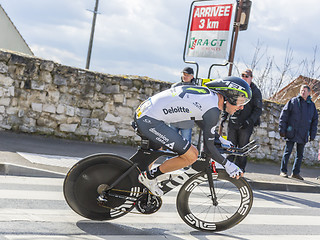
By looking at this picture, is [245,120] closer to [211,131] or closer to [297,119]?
[297,119]

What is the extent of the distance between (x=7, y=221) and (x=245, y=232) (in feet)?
8.43

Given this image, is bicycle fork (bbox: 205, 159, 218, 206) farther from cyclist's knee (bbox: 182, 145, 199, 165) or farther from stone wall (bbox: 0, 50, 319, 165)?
stone wall (bbox: 0, 50, 319, 165)

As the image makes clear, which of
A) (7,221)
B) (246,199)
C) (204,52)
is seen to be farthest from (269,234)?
(204,52)

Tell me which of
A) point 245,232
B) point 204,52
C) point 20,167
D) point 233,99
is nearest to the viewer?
point 233,99

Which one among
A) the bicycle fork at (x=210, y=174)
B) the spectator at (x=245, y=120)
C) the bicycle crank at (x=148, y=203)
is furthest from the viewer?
the spectator at (x=245, y=120)

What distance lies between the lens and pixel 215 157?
4.74 metres

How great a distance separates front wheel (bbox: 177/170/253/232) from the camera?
4988mm

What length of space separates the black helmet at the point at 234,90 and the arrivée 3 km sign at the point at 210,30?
16.0ft

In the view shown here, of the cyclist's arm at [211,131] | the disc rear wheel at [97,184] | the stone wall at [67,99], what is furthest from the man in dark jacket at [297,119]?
the disc rear wheel at [97,184]

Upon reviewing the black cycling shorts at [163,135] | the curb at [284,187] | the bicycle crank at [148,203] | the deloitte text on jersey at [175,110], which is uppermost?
the deloitte text on jersey at [175,110]

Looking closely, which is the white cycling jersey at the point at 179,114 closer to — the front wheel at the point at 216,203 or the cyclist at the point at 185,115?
the cyclist at the point at 185,115

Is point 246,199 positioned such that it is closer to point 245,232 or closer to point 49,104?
point 245,232

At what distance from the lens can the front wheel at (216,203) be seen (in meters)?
4.99

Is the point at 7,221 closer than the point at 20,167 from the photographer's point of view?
Yes
